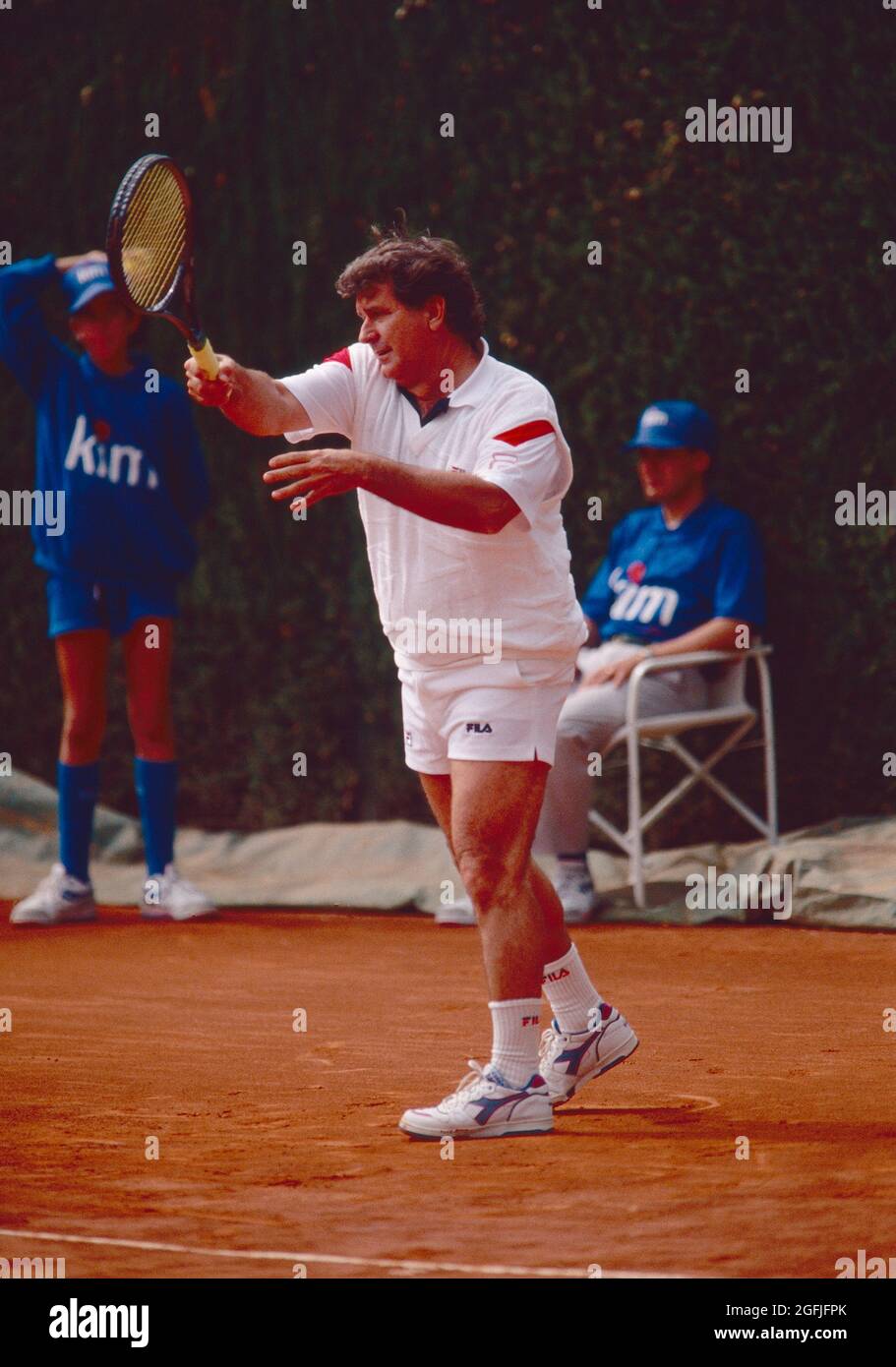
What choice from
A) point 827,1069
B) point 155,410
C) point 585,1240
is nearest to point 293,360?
point 155,410

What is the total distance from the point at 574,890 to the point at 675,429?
174cm

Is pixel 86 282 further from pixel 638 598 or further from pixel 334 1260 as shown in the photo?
pixel 334 1260

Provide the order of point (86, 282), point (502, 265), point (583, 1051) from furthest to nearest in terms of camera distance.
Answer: point (502, 265) < point (86, 282) < point (583, 1051)

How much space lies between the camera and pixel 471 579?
13.2ft

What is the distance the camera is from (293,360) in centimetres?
874

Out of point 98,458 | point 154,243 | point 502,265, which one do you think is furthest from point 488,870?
point 502,265

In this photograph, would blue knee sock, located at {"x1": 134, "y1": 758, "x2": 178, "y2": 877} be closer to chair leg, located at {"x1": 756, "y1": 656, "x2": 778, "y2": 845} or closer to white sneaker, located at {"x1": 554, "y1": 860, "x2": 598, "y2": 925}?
white sneaker, located at {"x1": 554, "y1": 860, "x2": 598, "y2": 925}

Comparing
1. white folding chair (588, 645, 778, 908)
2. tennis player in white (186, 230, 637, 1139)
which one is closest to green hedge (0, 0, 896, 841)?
white folding chair (588, 645, 778, 908)

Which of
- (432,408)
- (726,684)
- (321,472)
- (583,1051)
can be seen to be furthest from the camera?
(726,684)

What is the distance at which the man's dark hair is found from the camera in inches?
158

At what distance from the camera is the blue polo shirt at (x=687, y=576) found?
735 centimetres

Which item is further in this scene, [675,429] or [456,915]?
[675,429]

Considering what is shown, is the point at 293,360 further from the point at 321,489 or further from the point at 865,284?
the point at 321,489

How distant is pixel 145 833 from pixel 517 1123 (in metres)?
3.63
